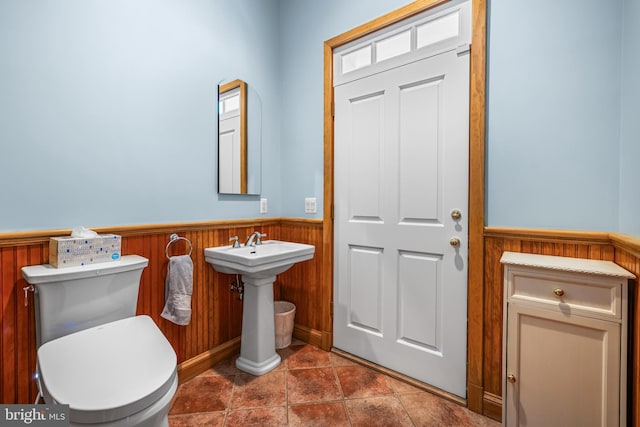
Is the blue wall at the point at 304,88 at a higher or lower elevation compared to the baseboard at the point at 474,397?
higher

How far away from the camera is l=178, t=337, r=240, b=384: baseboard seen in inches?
72.0

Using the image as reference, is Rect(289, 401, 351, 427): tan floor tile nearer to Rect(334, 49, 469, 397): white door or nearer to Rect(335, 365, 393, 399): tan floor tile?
Rect(335, 365, 393, 399): tan floor tile

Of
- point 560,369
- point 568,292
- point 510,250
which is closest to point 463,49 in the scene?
point 510,250

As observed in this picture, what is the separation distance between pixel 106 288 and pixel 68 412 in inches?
23.5

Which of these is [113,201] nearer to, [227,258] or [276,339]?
[227,258]

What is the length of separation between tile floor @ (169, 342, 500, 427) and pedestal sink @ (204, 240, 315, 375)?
86 mm

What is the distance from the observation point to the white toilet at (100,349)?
35.0 inches

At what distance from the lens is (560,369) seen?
119cm

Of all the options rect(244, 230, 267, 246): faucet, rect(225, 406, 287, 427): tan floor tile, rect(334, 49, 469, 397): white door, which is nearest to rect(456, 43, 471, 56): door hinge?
rect(334, 49, 469, 397): white door

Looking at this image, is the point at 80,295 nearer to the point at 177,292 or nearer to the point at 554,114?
the point at 177,292

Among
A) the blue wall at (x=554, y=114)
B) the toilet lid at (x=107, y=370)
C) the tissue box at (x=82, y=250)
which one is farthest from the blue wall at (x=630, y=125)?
the tissue box at (x=82, y=250)

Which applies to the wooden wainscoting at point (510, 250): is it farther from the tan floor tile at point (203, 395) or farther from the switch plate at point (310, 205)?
the tan floor tile at point (203, 395)

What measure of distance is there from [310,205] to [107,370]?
1.56 metres

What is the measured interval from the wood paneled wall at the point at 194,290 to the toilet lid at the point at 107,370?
331mm
